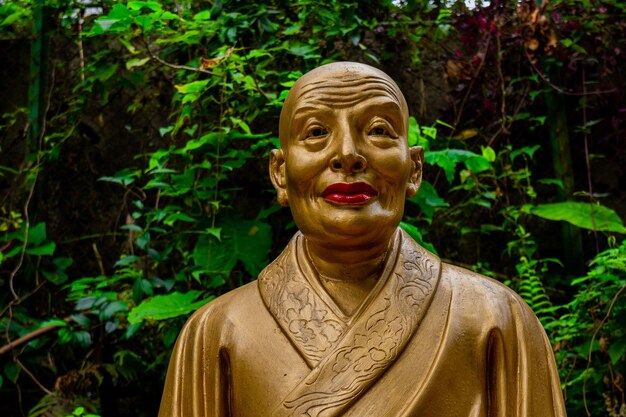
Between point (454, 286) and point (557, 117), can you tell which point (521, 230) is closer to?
point (557, 117)

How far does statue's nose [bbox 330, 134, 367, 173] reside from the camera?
1.91 meters

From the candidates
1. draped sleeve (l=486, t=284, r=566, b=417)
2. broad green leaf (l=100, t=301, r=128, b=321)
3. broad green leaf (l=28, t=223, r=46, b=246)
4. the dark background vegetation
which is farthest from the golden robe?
broad green leaf (l=28, t=223, r=46, b=246)

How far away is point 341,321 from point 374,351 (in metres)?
0.10

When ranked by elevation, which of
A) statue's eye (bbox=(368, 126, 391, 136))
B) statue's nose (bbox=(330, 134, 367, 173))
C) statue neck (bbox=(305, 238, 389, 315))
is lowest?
statue neck (bbox=(305, 238, 389, 315))

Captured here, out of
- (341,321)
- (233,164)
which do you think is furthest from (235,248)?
(341,321)

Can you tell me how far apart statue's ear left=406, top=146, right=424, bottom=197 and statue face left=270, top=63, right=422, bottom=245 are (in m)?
0.07

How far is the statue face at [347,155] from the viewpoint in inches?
75.9

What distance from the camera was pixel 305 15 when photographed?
3.63 metres

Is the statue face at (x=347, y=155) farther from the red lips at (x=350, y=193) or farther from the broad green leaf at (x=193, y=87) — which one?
the broad green leaf at (x=193, y=87)

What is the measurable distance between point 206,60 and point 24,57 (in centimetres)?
136

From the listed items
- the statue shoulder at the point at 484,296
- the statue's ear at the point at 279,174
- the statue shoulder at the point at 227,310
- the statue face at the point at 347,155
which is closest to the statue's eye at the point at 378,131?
the statue face at the point at 347,155

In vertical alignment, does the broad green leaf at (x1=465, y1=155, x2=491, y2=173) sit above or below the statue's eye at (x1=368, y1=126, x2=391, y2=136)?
below

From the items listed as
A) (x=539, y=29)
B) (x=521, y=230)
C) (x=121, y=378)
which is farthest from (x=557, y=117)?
(x=121, y=378)

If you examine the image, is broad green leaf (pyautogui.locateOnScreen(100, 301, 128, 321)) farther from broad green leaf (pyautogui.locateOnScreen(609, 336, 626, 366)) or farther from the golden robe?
broad green leaf (pyautogui.locateOnScreen(609, 336, 626, 366))
